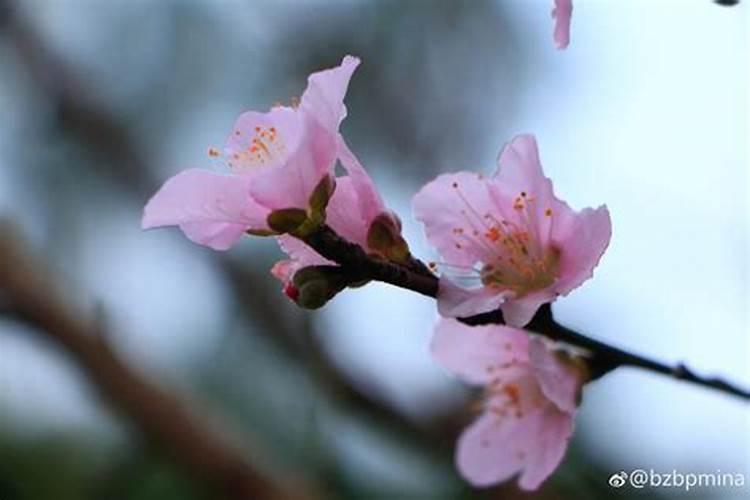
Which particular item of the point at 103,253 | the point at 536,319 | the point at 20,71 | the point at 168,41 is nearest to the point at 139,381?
the point at 103,253

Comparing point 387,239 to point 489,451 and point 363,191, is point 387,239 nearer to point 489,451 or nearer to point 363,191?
point 363,191

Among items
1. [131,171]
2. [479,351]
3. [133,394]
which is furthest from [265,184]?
[131,171]

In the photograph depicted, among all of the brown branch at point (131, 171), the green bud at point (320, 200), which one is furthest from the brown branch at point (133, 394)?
the green bud at point (320, 200)

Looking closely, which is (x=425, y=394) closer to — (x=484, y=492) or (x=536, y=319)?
(x=484, y=492)

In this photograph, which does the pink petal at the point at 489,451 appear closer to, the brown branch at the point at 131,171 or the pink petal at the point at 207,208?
the pink petal at the point at 207,208

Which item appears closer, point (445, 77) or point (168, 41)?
point (445, 77)

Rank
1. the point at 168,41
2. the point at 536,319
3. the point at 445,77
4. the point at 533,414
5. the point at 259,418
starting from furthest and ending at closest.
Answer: the point at 168,41
the point at 259,418
the point at 445,77
the point at 533,414
the point at 536,319
